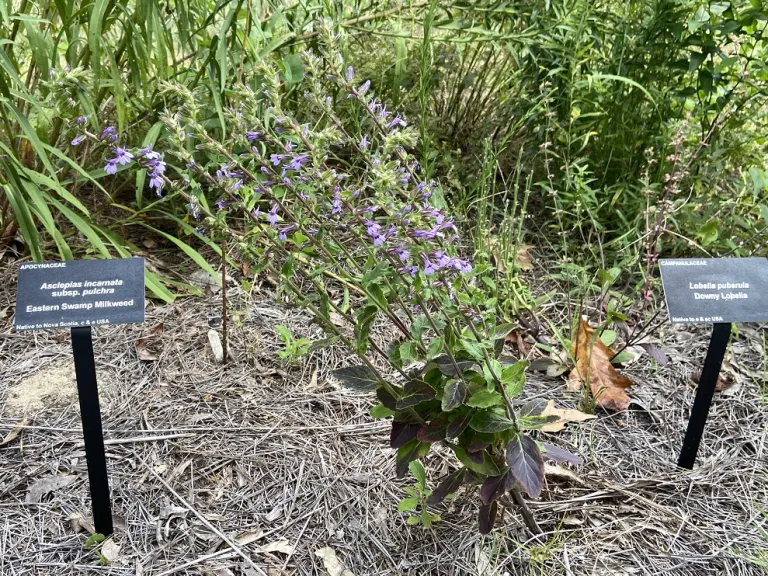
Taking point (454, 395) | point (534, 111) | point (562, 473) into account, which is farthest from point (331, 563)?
point (534, 111)

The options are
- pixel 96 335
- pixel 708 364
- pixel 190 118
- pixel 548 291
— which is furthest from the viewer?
pixel 548 291

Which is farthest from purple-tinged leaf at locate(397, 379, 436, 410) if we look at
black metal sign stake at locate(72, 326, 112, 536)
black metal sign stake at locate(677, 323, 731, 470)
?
black metal sign stake at locate(677, 323, 731, 470)

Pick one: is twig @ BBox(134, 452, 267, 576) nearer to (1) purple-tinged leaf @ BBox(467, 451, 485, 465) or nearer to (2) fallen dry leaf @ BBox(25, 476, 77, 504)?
(2) fallen dry leaf @ BBox(25, 476, 77, 504)

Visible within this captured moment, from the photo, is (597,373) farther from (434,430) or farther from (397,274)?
(397,274)

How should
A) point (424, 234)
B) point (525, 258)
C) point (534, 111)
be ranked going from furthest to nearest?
point (525, 258) → point (534, 111) → point (424, 234)

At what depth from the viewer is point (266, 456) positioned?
1.73 m

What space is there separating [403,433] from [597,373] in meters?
0.86

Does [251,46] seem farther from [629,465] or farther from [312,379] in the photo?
[629,465]

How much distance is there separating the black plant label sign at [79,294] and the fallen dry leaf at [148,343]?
0.67 metres

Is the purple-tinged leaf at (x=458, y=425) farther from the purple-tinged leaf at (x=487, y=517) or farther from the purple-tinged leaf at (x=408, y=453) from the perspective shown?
the purple-tinged leaf at (x=487, y=517)

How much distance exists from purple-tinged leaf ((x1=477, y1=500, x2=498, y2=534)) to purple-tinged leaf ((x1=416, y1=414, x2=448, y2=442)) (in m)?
0.19

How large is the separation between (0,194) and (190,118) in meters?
1.39

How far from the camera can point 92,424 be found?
55.0 inches

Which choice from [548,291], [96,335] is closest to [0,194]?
[96,335]
